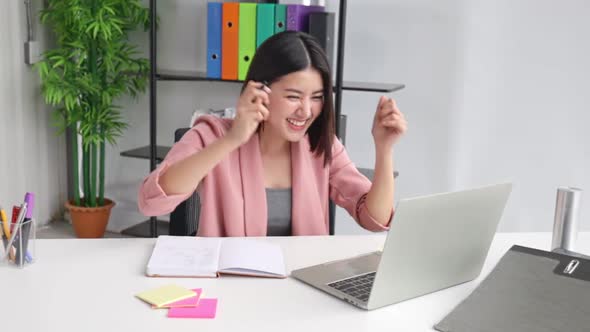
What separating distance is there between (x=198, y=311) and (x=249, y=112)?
1.65 ft

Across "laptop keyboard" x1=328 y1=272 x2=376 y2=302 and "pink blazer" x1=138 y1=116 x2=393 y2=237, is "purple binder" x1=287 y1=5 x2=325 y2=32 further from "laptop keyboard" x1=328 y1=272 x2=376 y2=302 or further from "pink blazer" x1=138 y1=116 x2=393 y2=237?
"laptop keyboard" x1=328 y1=272 x2=376 y2=302

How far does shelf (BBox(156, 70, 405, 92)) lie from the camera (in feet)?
9.62

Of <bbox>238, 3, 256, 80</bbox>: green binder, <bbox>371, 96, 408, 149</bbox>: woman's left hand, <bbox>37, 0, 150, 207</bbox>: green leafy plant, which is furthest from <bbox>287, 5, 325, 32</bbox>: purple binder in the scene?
<bbox>371, 96, 408, 149</bbox>: woman's left hand

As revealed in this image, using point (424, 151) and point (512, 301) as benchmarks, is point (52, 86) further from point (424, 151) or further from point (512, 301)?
point (512, 301)

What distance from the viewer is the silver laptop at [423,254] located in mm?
1159

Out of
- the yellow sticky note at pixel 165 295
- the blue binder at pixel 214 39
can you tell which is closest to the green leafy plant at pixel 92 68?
the blue binder at pixel 214 39

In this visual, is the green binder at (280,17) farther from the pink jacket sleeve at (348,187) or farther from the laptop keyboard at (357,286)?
the laptop keyboard at (357,286)

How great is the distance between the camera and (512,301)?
118 cm

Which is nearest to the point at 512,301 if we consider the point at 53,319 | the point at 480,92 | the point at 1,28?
the point at 53,319

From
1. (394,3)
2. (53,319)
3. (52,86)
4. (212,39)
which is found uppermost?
(394,3)

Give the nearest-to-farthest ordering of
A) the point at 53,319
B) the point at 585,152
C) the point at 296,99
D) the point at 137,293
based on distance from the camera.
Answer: the point at 53,319
the point at 137,293
the point at 296,99
the point at 585,152

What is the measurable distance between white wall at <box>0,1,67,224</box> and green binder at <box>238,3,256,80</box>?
1190mm

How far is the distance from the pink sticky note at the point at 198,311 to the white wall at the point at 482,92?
214cm

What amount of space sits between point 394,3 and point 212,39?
83cm
